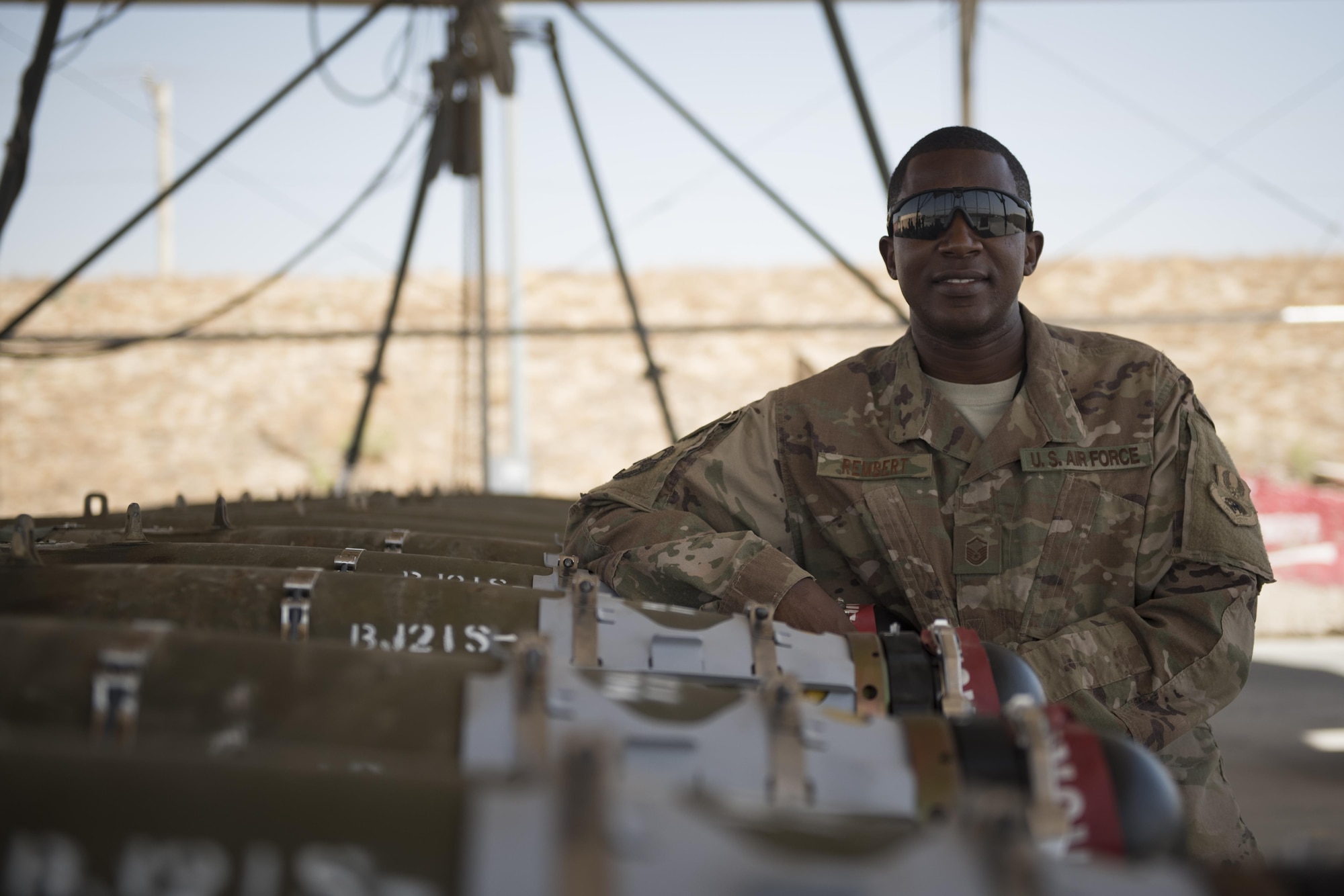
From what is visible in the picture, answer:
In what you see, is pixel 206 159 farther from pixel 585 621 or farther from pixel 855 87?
pixel 585 621

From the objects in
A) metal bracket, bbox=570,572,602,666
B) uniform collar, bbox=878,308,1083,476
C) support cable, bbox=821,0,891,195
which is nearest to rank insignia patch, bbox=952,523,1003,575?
uniform collar, bbox=878,308,1083,476

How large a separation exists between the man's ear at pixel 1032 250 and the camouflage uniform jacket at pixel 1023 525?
89mm

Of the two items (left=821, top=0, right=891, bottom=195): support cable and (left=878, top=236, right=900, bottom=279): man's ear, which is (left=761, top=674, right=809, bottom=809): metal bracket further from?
(left=821, top=0, right=891, bottom=195): support cable

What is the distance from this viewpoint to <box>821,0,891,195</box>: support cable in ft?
14.4

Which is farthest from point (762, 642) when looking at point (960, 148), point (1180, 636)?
point (960, 148)

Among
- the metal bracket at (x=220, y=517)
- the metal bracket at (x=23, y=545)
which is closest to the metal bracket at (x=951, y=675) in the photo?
the metal bracket at (x=23, y=545)

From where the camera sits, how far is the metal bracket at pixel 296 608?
4.28ft

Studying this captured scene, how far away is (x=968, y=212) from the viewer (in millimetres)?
1907

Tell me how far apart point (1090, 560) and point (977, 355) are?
44 cm

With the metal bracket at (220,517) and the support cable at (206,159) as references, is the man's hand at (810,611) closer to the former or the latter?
the metal bracket at (220,517)

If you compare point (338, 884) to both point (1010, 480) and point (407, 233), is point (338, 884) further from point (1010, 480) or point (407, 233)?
point (407, 233)

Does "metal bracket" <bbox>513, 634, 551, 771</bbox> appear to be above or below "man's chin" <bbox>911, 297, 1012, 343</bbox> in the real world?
below

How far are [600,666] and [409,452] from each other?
14423 mm

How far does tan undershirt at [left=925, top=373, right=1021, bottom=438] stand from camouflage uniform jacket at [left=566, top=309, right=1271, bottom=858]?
5 cm
